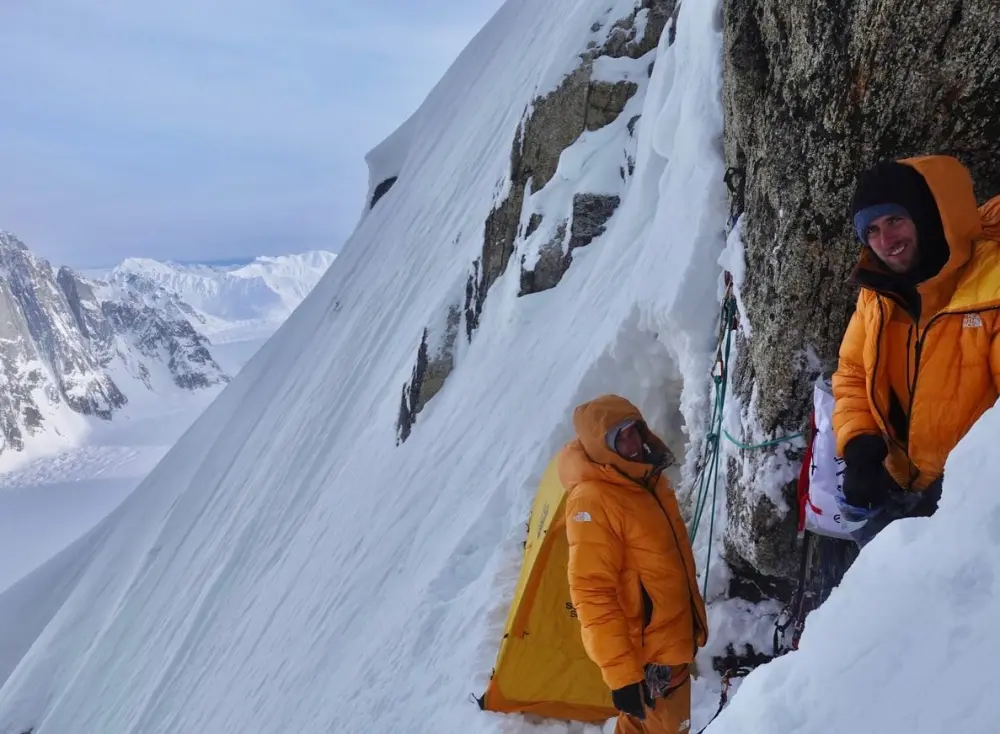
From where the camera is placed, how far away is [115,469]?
170875mm

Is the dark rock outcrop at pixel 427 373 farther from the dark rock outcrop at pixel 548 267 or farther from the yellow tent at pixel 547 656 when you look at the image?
the yellow tent at pixel 547 656

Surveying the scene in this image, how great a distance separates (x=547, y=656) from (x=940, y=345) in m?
3.16

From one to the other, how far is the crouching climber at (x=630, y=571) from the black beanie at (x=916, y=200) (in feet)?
5.12

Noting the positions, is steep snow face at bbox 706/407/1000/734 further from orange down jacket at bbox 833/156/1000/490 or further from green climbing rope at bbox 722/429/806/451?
green climbing rope at bbox 722/429/806/451

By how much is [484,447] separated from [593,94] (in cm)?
586

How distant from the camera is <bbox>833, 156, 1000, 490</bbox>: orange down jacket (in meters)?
2.21

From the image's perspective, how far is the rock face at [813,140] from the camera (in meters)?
2.94

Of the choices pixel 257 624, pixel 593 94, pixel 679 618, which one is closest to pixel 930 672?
pixel 679 618

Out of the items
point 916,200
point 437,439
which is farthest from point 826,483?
point 437,439

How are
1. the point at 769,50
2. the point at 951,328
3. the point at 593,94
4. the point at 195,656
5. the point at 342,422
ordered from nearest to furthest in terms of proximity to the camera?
1. the point at 951,328
2. the point at 769,50
3. the point at 593,94
4. the point at 195,656
5. the point at 342,422

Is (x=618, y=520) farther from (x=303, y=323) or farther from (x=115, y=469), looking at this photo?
(x=115, y=469)

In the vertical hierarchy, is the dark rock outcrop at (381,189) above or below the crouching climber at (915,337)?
above

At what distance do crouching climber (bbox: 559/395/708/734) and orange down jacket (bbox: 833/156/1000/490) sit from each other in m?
1.14

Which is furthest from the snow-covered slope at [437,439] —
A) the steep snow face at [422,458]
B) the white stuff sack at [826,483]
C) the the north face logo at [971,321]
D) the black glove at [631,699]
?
the the north face logo at [971,321]
